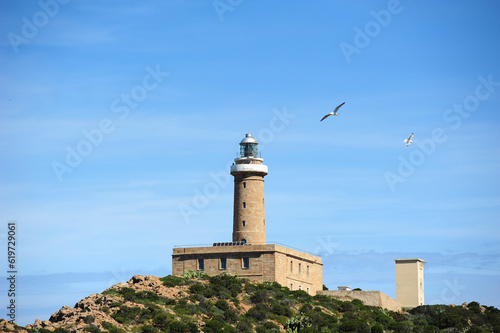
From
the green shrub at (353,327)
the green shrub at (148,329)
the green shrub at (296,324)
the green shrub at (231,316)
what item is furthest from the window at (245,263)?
the green shrub at (148,329)

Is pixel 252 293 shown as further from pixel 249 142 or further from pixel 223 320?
pixel 249 142

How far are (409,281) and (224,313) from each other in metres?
23.0

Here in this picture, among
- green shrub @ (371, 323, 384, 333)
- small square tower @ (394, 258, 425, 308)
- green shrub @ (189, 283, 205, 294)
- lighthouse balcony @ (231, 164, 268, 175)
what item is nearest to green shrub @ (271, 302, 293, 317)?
green shrub @ (189, 283, 205, 294)

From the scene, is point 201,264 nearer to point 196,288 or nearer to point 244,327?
point 196,288

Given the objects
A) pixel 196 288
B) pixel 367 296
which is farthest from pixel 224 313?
pixel 367 296

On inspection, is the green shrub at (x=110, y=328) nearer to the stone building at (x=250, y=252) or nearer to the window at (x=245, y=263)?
the stone building at (x=250, y=252)

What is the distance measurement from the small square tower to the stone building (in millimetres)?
7992

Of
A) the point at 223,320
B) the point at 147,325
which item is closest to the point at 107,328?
the point at 147,325

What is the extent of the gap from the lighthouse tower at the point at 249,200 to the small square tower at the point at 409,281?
1388 centimetres

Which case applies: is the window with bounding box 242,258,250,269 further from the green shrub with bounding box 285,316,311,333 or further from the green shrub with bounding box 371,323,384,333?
the green shrub with bounding box 371,323,384,333

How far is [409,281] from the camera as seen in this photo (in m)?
86.3

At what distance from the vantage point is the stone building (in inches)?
3041

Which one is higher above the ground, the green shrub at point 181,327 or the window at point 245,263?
the window at point 245,263

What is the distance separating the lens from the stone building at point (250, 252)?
77250 millimetres
